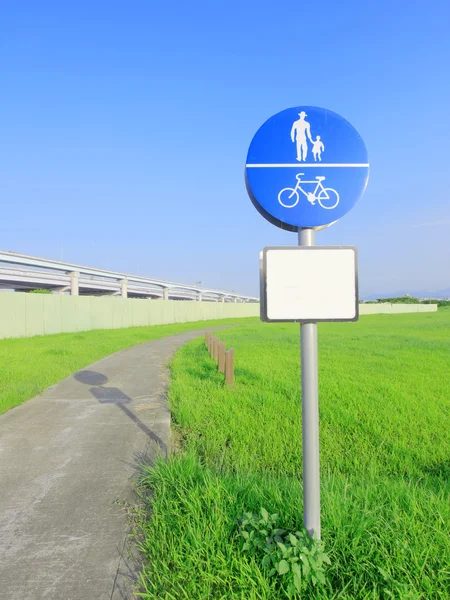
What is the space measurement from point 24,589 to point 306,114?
305cm

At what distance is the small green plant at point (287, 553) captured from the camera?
2.06m

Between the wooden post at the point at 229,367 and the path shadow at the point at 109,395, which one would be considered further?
the wooden post at the point at 229,367

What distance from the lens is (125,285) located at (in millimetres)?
→ 58812

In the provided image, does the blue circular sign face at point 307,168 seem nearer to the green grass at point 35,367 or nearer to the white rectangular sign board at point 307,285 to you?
the white rectangular sign board at point 307,285

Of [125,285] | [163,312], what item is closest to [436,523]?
[163,312]

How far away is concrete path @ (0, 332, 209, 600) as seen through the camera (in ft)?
7.65

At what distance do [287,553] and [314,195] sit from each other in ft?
6.21

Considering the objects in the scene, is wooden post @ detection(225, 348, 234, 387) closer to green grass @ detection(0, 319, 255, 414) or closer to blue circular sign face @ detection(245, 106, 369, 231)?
green grass @ detection(0, 319, 255, 414)

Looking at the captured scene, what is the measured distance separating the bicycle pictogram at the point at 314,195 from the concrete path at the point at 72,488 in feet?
7.44

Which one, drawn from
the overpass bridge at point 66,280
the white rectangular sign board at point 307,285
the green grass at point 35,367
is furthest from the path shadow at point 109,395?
the overpass bridge at point 66,280

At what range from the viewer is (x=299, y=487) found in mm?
3098

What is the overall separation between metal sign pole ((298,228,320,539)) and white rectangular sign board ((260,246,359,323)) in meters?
0.15

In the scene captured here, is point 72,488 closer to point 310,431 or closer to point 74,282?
point 310,431

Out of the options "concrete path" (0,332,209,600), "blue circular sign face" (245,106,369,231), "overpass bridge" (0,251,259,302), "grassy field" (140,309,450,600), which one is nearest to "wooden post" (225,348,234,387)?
"grassy field" (140,309,450,600)
